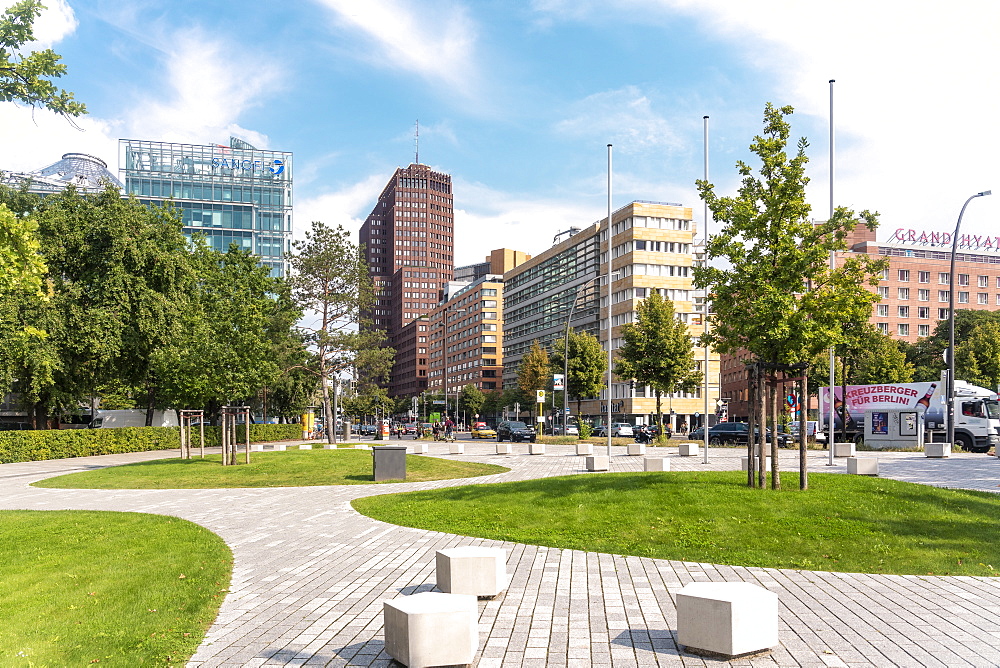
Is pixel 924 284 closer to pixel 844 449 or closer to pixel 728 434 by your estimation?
pixel 728 434

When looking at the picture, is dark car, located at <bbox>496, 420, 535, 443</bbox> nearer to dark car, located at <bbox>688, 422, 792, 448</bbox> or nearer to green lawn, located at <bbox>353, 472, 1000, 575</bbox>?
dark car, located at <bbox>688, 422, 792, 448</bbox>

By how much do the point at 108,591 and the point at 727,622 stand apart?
6521 mm

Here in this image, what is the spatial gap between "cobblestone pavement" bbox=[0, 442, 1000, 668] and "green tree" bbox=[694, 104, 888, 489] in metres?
6.01

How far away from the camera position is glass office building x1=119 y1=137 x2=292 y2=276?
101 meters

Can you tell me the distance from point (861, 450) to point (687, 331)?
58.2ft

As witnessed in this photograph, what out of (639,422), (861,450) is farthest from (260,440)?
(639,422)

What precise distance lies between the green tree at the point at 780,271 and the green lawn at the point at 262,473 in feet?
36.7

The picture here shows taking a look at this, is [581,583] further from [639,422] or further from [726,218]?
[639,422]

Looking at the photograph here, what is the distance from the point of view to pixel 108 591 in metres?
8.47

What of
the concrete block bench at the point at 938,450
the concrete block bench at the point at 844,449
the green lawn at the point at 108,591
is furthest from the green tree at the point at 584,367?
the green lawn at the point at 108,591

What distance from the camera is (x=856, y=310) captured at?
14.8m

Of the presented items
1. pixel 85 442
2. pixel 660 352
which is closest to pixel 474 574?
pixel 85 442

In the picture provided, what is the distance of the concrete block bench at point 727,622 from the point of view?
19.8 feet

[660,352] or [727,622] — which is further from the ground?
[660,352]
